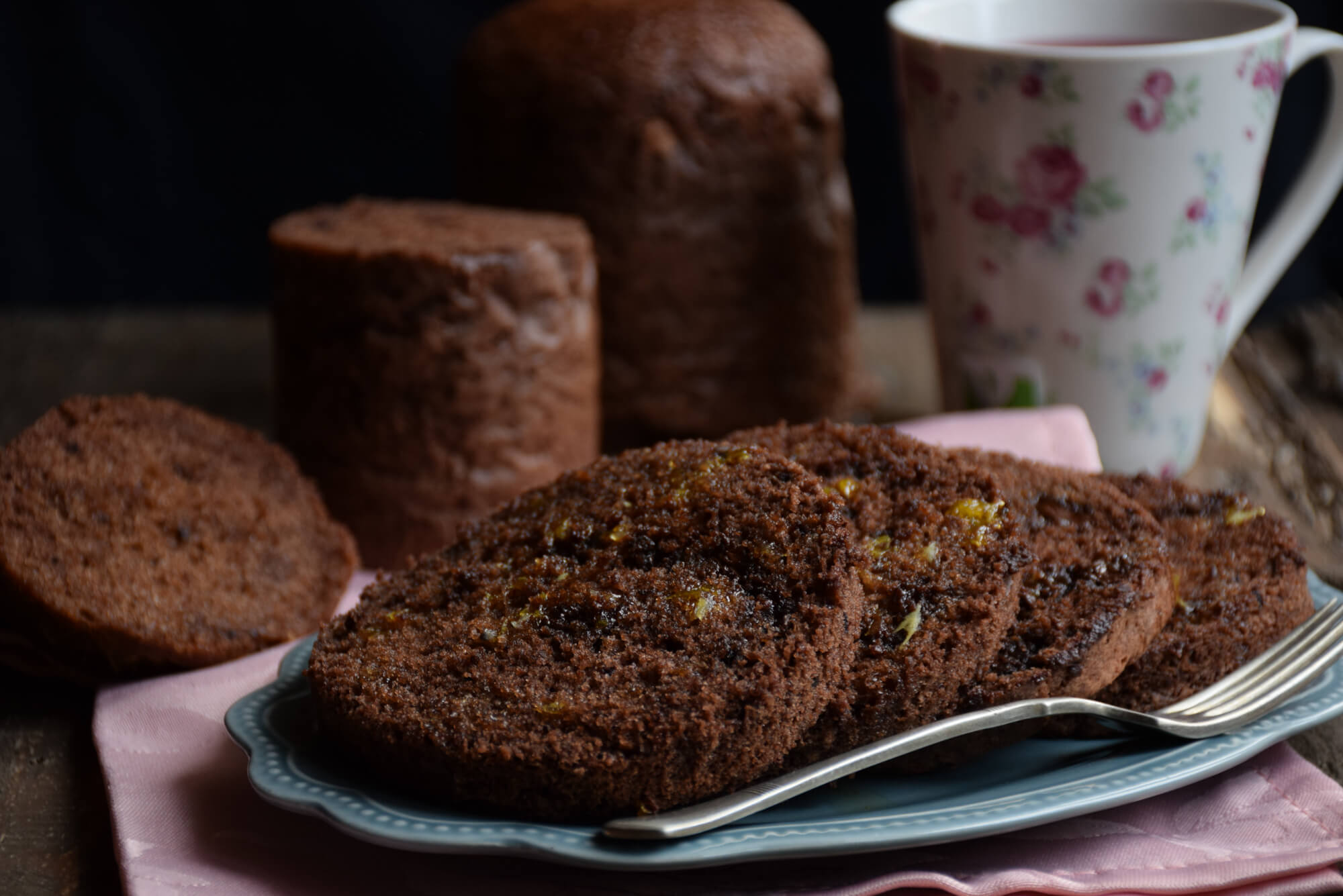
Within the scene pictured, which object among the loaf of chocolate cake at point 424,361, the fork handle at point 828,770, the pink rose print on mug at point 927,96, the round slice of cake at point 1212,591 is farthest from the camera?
A: the pink rose print on mug at point 927,96

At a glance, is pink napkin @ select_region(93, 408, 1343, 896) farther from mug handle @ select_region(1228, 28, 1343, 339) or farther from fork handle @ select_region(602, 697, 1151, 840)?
mug handle @ select_region(1228, 28, 1343, 339)

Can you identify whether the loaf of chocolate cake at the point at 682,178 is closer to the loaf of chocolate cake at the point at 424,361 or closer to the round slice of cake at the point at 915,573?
the loaf of chocolate cake at the point at 424,361

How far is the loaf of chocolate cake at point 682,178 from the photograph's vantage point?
1.89m

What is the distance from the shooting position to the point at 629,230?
1.92 meters

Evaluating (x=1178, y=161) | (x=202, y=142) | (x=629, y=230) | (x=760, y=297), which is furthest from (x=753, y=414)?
(x=202, y=142)

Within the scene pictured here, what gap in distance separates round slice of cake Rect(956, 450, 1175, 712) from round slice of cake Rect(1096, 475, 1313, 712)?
0.09 ft

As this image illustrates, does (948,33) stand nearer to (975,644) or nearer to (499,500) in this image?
(499,500)

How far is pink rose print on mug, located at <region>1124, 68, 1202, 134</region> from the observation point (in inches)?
63.4

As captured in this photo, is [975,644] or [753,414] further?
[753,414]

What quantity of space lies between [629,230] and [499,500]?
46 centimetres

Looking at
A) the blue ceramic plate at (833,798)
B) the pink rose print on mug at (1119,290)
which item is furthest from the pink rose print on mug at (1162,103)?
the blue ceramic plate at (833,798)

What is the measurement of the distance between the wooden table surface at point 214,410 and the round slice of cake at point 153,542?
0.11m

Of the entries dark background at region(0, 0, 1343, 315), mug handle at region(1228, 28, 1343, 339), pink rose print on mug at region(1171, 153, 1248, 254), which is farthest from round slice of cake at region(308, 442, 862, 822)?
dark background at region(0, 0, 1343, 315)

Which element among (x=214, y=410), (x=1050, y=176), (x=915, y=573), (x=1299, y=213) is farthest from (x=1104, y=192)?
(x=214, y=410)
